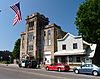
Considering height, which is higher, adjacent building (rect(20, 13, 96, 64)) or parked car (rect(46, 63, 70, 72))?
adjacent building (rect(20, 13, 96, 64))

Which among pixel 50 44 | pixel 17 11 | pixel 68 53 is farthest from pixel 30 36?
pixel 17 11

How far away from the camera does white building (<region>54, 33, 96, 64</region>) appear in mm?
45625

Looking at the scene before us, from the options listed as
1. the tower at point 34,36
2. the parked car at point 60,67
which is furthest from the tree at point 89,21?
the tower at point 34,36

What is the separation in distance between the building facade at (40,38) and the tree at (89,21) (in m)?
10.8

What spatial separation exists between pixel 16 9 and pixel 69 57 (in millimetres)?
25835

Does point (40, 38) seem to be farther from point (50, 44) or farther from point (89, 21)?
point (89, 21)

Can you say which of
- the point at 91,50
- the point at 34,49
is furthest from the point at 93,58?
the point at 34,49

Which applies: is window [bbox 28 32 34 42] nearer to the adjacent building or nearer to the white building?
the adjacent building

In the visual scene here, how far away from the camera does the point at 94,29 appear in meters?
43.2

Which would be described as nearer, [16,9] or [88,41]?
[16,9]

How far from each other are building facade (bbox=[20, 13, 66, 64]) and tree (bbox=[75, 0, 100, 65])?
10833 millimetres

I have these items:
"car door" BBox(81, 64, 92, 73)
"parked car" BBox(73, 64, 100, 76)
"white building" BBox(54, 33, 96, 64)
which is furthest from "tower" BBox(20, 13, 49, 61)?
"car door" BBox(81, 64, 92, 73)

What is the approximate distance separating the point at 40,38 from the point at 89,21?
19.2 meters

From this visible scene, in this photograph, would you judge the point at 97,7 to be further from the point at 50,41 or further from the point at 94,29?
the point at 50,41
